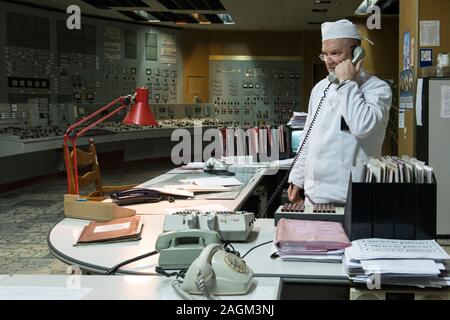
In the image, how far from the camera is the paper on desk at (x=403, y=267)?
4.98 ft

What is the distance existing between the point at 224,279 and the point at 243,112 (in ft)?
38.8

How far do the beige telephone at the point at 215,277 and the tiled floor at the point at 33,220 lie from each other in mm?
2326

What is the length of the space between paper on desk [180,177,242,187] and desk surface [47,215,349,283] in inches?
41.7

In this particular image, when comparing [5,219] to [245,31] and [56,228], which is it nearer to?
[56,228]

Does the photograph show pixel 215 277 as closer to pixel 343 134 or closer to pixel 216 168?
pixel 343 134

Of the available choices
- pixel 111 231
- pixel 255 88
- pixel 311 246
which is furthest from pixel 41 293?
pixel 255 88

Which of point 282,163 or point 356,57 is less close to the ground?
point 356,57

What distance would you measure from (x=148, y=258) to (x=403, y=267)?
83 cm

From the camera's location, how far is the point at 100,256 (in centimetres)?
190

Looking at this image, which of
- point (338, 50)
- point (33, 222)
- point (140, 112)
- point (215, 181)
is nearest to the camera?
point (338, 50)

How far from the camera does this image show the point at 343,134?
2504 millimetres

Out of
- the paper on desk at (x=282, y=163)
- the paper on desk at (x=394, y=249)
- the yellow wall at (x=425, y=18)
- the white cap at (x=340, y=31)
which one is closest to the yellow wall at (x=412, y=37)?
the yellow wall at (x=425, y=18)

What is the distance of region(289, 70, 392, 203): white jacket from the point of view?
7.53 ft

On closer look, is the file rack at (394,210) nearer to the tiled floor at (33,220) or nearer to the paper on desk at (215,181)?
the paper on desk at (215,181)
